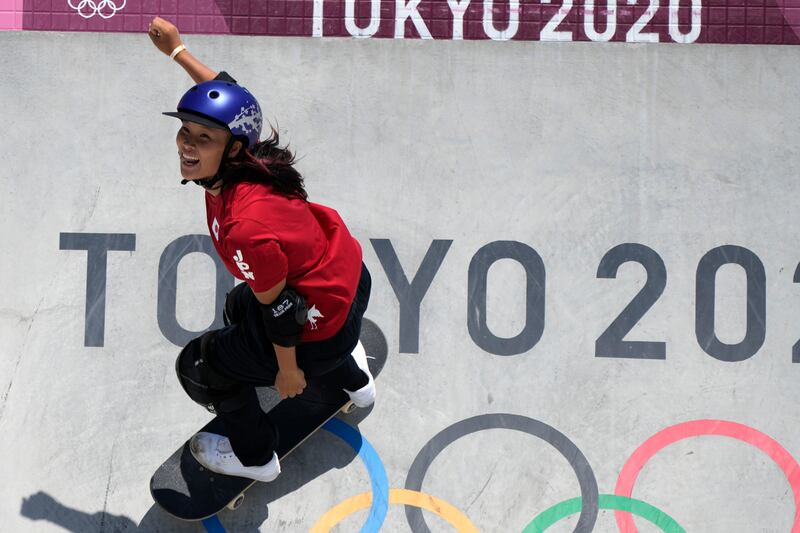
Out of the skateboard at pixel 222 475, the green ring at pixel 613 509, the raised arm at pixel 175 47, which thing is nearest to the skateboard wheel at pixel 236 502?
the skateboard at pixel 222 475

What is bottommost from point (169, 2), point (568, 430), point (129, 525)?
point (129, 525)

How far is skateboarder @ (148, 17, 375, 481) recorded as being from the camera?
10.4 ft

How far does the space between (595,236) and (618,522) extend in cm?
135

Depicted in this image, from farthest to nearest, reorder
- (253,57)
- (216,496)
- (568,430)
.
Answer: (253,57) < (568,430) < (216,496)

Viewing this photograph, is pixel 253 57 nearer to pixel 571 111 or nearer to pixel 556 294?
pixel 571 111

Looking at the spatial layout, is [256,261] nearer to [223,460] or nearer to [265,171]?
[265,171]

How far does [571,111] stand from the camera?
4590 millimetres

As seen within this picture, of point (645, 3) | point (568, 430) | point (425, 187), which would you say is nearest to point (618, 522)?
point (568, 430)

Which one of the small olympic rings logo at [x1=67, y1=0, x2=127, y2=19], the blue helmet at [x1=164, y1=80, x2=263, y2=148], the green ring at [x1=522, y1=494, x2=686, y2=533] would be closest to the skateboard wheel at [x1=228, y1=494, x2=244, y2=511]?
the green ring at [x1=522, y1=494, x2=686, y2=533]

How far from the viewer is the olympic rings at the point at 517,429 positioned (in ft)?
13.9

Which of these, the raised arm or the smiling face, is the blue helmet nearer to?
the smiling face

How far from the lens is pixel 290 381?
341 cm

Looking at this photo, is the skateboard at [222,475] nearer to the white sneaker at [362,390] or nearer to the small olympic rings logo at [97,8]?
the white sneaker at [362,390]

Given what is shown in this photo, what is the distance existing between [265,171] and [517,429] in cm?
186
